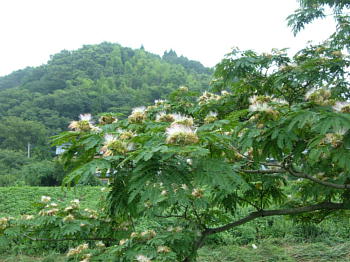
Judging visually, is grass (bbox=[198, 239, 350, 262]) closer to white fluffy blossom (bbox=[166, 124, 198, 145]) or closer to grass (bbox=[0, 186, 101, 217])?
white fluffy blossom (bbox=[166, 124, 198, 145])

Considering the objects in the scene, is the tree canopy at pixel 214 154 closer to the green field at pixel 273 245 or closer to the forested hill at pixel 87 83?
the green field at pixel 273 245

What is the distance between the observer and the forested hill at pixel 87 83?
1506 inches

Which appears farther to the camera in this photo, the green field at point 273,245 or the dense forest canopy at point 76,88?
the dense forest canopy at point 76,88

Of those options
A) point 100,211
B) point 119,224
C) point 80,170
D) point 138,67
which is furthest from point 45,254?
point 138,67

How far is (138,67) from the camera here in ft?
215

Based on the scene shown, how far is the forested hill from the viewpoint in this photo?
125ft

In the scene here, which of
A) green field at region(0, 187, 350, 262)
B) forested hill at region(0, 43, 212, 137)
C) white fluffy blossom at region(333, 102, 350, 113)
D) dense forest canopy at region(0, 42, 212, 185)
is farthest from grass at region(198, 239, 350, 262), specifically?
forested hill at region(0, 43, 212, 137)

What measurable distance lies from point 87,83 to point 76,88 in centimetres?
265

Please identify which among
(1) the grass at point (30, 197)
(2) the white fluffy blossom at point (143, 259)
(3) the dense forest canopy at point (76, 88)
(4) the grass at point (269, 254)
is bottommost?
(4) the grass at point (269, 254)

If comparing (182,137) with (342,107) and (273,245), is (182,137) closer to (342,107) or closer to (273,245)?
(342,107)

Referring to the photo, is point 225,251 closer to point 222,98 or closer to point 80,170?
point 222,98

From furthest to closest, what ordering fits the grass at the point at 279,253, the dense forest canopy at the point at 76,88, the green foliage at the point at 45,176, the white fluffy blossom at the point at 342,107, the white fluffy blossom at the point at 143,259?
the dense forest canopy at the point at 76,88 < the green foliage at the point at 45,176 < the grass at the point at 279,253 < the white fluffy blossom at the point at 143,259 < the white fluffy blossom at the point at 342,107

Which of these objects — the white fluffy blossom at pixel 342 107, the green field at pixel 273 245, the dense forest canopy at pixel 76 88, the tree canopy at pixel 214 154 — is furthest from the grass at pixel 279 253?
the dense forest canopy at pixel 76 88

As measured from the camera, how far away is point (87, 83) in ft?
162
